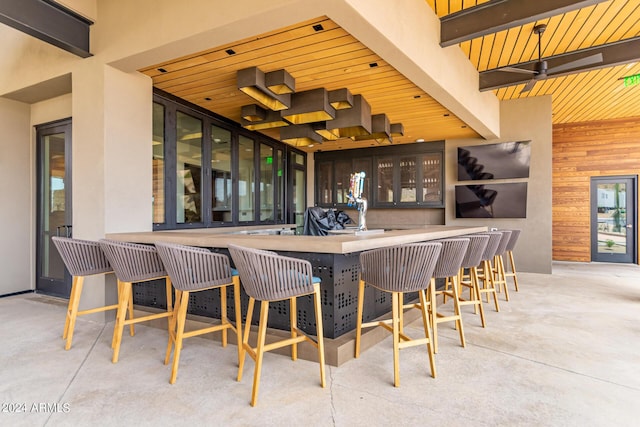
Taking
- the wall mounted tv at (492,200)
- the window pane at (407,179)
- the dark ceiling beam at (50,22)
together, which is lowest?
the wall mounted tv at (492,200)

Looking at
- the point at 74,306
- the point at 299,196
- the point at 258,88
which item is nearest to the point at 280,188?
the point at 299,196

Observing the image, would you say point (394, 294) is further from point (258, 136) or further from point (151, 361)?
point (258, 136)

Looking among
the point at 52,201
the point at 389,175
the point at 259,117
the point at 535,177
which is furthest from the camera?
the point at 389,175

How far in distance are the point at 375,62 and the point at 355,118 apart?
→ 118cm

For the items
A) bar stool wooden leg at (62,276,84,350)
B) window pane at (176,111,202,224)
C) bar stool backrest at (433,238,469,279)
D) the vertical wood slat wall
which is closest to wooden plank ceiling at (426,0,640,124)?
the vertical wood slat wall

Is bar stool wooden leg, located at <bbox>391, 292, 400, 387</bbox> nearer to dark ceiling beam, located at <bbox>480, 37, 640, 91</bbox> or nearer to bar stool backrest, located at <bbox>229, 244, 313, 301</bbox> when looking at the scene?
bar stool backrest, located at <bbox>229, 244, 313, 301</bbox>

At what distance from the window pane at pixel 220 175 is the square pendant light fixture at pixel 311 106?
1342 mm

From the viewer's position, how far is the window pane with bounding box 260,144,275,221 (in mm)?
6551

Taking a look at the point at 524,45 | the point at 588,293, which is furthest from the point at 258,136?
the point at 588,293

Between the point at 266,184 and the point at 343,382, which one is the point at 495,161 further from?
the point at 343,382

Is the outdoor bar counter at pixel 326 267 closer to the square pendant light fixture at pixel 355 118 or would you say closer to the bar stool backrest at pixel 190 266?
the bar stool backrest at pixel 190 266

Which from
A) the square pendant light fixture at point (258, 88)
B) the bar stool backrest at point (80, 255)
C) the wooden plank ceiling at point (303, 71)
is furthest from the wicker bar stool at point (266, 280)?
the square pendant light fixture at point (258, 88)

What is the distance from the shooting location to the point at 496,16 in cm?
355

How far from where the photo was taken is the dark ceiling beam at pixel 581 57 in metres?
4.31
